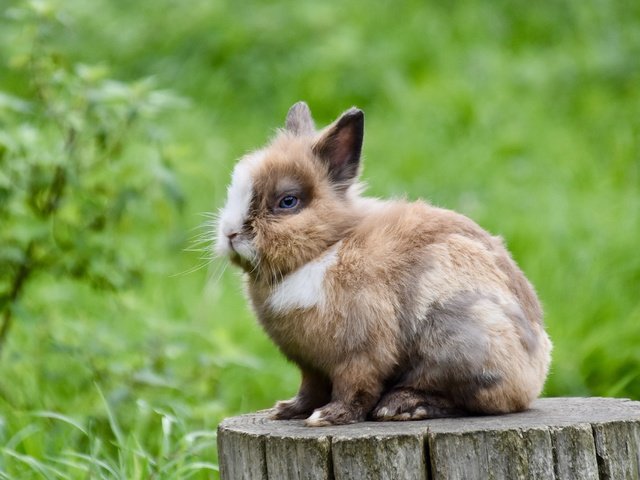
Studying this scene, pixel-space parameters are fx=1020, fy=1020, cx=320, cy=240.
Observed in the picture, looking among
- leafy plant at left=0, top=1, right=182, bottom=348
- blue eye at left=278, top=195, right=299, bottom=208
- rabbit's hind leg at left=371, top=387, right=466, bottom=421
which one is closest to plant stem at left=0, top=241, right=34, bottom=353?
leafy plant at left=0, top=1, right=182, bottom=348

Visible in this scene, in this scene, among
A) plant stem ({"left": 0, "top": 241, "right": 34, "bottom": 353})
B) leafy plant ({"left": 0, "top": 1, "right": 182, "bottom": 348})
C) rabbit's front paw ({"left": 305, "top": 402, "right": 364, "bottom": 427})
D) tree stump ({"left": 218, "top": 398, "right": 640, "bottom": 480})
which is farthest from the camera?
plant stem ({"left": 0, "top": 241, "right": 34, "bottom": 353})

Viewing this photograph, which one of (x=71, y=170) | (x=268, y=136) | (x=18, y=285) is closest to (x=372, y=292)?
(x=268, y=136)

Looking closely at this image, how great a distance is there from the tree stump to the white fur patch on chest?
380 millimetres

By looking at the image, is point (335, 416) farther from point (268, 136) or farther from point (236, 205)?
point (268, 136)

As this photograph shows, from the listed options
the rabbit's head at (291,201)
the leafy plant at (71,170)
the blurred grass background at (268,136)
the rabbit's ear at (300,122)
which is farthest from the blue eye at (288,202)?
the leafy plant at (71,170)

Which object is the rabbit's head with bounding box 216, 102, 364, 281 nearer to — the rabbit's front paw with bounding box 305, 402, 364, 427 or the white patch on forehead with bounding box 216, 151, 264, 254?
the white patch on forehead with bounding box 216, 151, 264, 254

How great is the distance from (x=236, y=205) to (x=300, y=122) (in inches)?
18.4

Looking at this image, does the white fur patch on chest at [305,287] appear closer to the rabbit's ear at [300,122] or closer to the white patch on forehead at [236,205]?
the white patch on forehead at [236,205]

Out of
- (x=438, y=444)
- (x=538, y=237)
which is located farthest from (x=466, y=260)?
(x=538, y=237)

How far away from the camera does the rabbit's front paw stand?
3.04 meters

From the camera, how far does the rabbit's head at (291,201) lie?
315 cm

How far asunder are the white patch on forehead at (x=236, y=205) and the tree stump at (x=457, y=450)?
618mm

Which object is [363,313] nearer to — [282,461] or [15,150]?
[282,461]

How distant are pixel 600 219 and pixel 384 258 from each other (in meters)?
4.27
